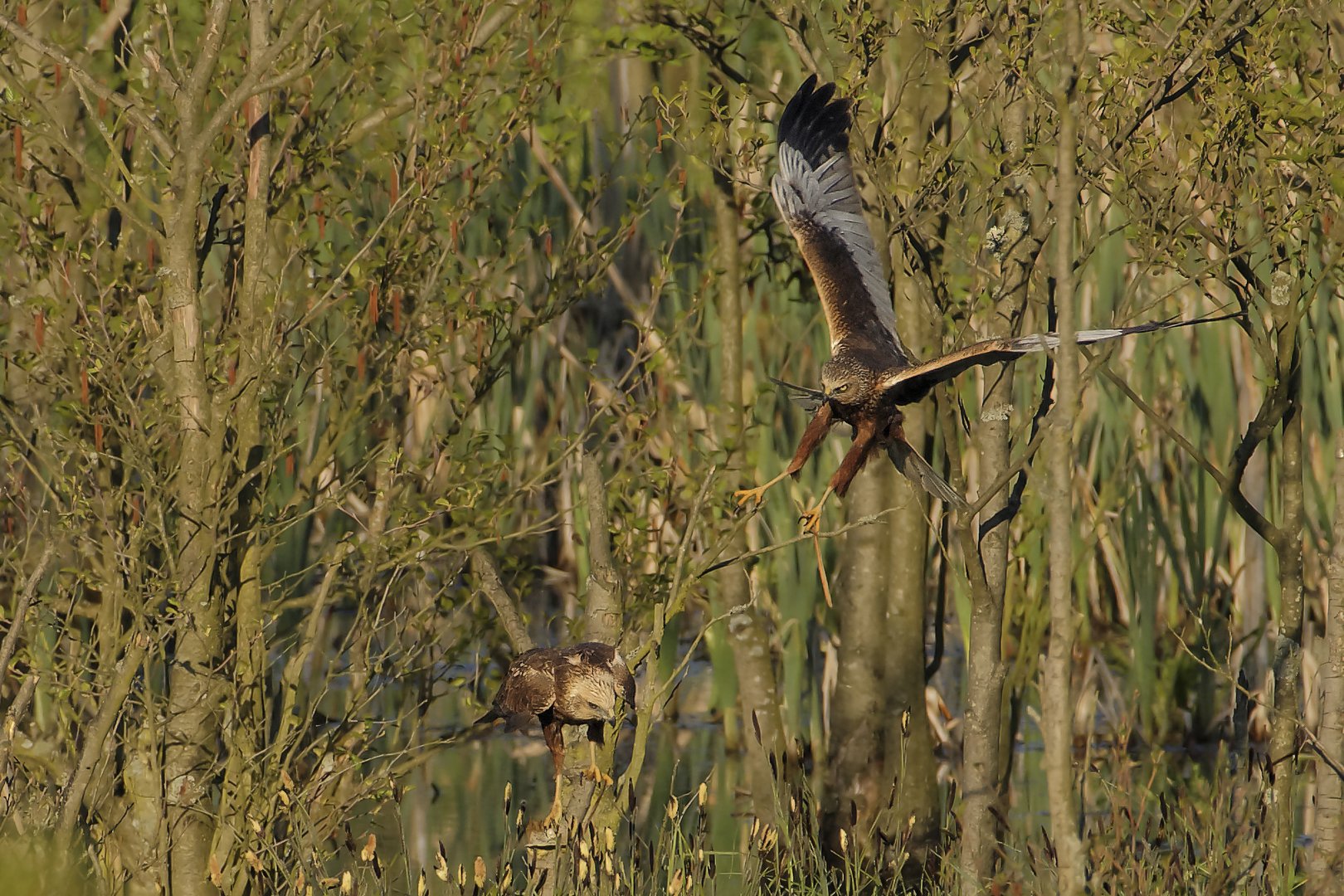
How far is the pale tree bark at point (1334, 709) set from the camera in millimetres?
4891

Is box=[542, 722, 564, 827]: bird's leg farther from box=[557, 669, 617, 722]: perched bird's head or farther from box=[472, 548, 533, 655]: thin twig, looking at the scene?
box=[472, 548, 533, 655]: thin twig

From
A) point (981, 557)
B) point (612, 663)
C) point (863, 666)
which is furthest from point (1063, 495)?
point (863, 666)

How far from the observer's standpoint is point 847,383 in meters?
4.15

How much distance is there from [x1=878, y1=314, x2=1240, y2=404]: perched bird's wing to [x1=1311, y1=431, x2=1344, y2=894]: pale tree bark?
1.24m

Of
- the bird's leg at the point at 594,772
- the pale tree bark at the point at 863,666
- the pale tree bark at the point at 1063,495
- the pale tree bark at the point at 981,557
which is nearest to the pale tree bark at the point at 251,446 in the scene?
the bird's leg at the point at 594,772

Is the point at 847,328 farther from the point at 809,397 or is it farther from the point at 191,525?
the point at 191,525

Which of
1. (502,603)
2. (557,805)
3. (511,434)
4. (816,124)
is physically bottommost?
(557,805)

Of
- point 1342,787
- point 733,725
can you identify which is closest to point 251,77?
point 1342,787

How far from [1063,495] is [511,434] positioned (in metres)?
2.96

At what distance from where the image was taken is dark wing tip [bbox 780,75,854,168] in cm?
493

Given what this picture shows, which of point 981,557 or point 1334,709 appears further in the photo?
point 981,557

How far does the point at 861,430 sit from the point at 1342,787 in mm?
1865

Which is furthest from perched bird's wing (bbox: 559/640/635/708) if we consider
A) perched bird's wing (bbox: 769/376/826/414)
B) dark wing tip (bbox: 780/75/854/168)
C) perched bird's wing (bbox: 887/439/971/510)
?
dark wing tip (bbox: 780/75/854/168)

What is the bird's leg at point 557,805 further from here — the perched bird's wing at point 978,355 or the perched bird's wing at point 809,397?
the perched bird's wing at point 978,355
